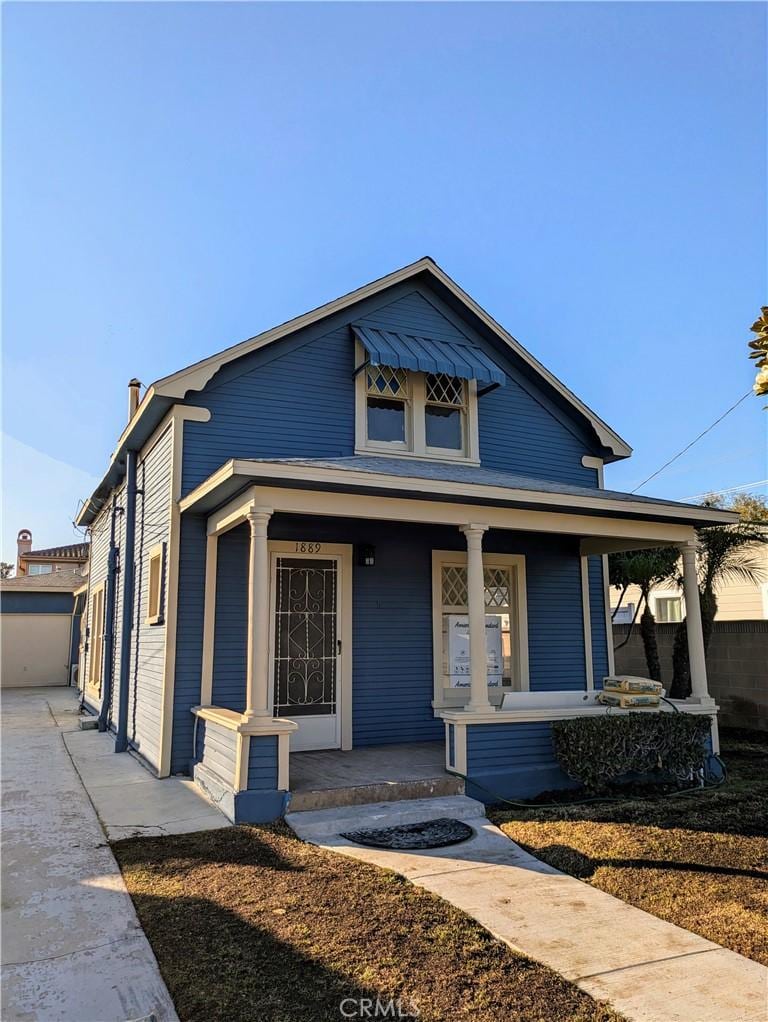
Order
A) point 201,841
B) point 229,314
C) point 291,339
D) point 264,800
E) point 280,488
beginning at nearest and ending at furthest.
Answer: point 201,841 < point 264,800 < point 280,488 < point 291,339 < point 229,314

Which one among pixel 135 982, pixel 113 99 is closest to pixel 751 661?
pixel 135 982

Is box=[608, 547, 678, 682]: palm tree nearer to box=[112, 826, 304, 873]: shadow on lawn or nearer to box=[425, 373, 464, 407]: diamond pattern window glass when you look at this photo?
box=[425, 373, 464, 407]: diamond pattern window glass

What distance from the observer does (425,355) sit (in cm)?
898

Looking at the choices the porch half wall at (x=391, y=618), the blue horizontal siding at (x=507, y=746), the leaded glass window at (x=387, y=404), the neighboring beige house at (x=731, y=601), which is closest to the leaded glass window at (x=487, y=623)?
the porch half wall at (x=391, y=618)

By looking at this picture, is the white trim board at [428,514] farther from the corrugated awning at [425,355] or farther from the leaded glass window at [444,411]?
the corrugated awning at [425,355]

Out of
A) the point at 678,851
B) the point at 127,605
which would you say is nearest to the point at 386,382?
the point at 127,605

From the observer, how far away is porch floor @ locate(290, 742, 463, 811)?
6.08 meters

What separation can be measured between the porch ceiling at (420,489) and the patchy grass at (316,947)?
2994mm

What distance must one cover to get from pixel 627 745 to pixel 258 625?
3838 mm

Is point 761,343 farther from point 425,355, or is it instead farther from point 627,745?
point 425,355

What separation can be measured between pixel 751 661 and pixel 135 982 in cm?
1022

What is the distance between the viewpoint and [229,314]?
12961 millimetres

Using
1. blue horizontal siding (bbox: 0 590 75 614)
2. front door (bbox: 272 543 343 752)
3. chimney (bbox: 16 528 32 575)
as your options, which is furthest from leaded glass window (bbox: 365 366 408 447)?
chimney (bbox: 16 528 32 575)

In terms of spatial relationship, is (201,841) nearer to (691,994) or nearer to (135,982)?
(135,982)
